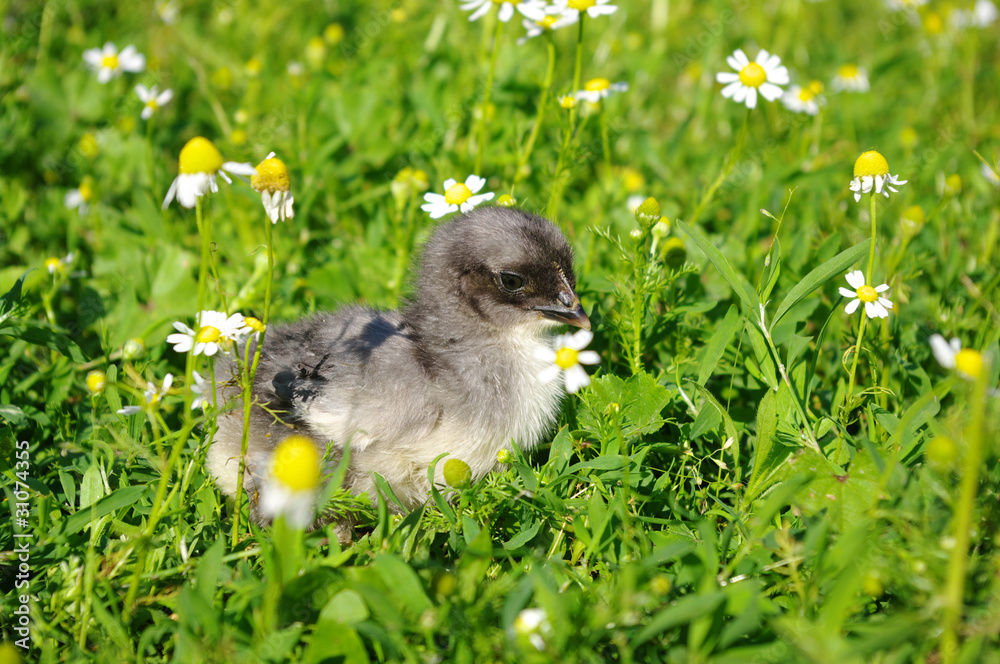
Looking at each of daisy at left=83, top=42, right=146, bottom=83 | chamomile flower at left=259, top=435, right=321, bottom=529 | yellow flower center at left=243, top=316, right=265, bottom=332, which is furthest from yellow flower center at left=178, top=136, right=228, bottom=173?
daisy at left=83, top=42, right=146, bottom=83

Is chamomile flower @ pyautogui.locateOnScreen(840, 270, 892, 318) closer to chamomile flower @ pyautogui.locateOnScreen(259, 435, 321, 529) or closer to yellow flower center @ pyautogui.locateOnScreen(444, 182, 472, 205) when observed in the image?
yellow flower center @ pyautogui.locateOnScreen(444, 182, 472, 205)

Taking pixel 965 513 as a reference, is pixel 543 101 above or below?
above

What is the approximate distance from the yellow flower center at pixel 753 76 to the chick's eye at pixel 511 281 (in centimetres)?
153

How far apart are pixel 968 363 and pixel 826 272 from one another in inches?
34.0

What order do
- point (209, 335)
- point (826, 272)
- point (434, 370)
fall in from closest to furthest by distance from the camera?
point (209, 335)
point (826, 272)
point (434, 370)

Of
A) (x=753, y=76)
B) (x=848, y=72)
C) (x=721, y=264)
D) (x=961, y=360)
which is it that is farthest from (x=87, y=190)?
(x=848, y=72)

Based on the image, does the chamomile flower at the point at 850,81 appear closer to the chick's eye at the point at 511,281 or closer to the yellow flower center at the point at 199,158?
the chick's eye at the point at 511,281

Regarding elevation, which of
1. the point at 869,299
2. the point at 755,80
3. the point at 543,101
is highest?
the point at 755,80

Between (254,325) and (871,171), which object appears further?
(871,171)

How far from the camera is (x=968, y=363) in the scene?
5.67ft

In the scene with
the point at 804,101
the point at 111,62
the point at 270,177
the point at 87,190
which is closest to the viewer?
the point at 270,177

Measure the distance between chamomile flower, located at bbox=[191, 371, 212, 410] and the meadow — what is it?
4 centimetres

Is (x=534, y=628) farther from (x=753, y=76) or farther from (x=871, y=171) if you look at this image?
(x=753, y=76)

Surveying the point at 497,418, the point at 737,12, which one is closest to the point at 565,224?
the point at 497,418
